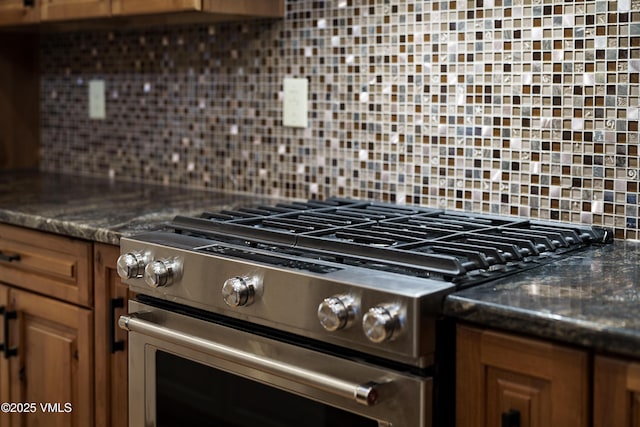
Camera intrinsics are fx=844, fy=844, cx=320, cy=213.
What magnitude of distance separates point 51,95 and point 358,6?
4.90 feet

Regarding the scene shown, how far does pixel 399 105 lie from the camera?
6.72 feet

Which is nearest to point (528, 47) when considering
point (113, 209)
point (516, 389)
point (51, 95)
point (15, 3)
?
point (516, 389)

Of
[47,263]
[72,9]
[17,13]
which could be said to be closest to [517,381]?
[47,263]

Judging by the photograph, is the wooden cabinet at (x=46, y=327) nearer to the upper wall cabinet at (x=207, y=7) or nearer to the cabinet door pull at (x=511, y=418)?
A: the upper wall cabinet at (x=207, y=7)

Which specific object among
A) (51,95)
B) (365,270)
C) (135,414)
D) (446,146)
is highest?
(51,95)

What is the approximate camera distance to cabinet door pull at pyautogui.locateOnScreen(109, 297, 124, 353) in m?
1.82

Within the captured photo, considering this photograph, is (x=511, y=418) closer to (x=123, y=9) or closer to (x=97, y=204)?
(x=97, y=204)

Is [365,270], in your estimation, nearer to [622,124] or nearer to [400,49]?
[622,124]

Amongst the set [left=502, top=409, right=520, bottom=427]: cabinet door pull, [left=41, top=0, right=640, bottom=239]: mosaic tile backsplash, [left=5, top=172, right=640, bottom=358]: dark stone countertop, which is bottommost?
[left=502, top=409, right=520, bottom=427]: cabinet door pull

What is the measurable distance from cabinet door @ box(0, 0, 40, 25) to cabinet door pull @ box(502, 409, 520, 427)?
→ 193 centimetres

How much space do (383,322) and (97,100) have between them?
1.98 metres

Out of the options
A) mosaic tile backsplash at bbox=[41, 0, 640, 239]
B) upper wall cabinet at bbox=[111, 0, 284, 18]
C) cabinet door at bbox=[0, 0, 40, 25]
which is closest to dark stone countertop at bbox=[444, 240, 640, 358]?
mosaic tile backsplash at bbox=[41, 0, 640, 239]

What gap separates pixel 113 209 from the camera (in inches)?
82.7

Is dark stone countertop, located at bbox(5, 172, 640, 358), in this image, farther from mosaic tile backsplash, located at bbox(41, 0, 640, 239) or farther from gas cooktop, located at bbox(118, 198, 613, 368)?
mosaic tile backsplash, located at bbox(41, 0, 640, 239)
